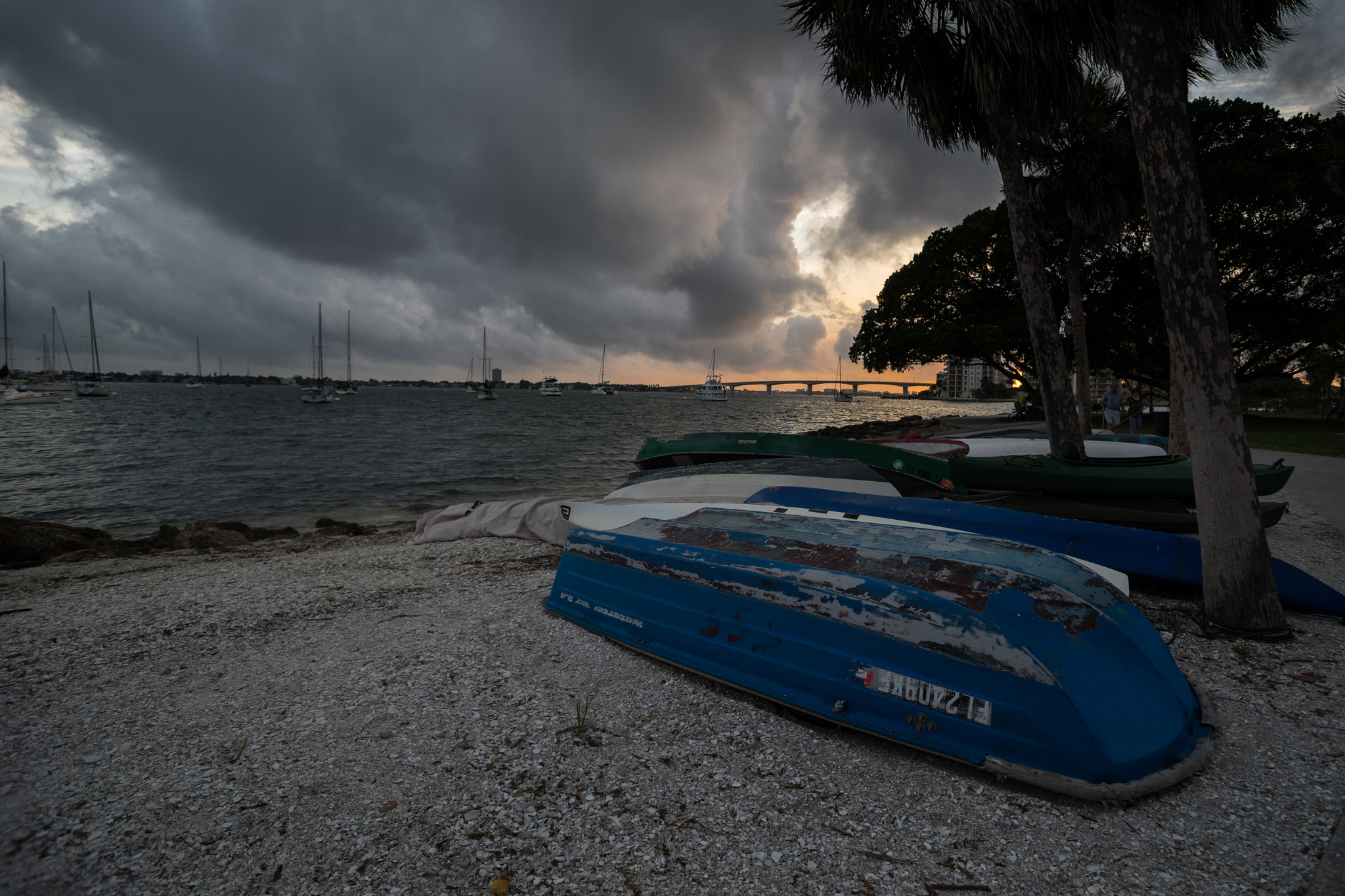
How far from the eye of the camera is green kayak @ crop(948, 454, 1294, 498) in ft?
20.5

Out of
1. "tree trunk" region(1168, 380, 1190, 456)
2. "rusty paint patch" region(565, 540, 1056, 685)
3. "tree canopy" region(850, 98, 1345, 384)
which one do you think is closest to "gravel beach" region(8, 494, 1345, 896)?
"rusty paint patch" region(565, 540, 1056, 685)

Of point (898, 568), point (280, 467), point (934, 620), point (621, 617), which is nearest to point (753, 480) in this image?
point (621, 617)

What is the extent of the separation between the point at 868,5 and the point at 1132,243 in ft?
57.6

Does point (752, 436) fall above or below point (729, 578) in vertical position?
above

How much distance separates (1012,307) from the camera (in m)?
21.3

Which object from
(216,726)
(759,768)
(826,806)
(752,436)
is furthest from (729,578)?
(752,436)

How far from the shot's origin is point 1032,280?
6625 mm

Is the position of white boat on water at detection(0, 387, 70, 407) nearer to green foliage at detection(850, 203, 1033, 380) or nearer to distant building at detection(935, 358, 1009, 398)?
green foliage at detection(850, 203, 1033, 380)

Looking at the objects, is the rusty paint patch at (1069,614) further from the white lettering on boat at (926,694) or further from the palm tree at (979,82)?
the palm tree at (979,82)

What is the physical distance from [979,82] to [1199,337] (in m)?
4.49

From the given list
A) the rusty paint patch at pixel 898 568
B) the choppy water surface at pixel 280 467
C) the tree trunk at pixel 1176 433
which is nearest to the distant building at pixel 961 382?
the choppy water surface at pixel 280 467

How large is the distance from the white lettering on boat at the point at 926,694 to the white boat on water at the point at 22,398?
80245mm

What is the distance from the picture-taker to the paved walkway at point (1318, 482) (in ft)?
24.6

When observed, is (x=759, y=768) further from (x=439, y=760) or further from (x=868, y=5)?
(x=868, y=5)
